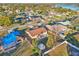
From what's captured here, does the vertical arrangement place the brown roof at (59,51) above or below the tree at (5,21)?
below

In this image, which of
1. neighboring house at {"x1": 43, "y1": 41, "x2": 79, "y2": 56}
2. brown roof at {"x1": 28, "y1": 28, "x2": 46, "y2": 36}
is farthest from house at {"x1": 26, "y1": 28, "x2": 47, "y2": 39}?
neighboring house at {"x1": 43, "y1": 41, "x2": 79, "y2": 56}

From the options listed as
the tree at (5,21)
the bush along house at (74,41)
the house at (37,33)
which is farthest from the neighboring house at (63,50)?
the tree at (5,21)

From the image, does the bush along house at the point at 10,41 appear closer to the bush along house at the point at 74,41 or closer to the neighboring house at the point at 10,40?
the neighboring house at the point at 10,40

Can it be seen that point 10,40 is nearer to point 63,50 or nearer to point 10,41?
point 10,41

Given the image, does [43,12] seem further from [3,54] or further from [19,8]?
[3,54]

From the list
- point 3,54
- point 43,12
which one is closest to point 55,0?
point 43,12

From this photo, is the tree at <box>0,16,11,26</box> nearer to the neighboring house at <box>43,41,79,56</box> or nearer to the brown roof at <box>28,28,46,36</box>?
the brown roof at <box>28,28,46,36</box>
